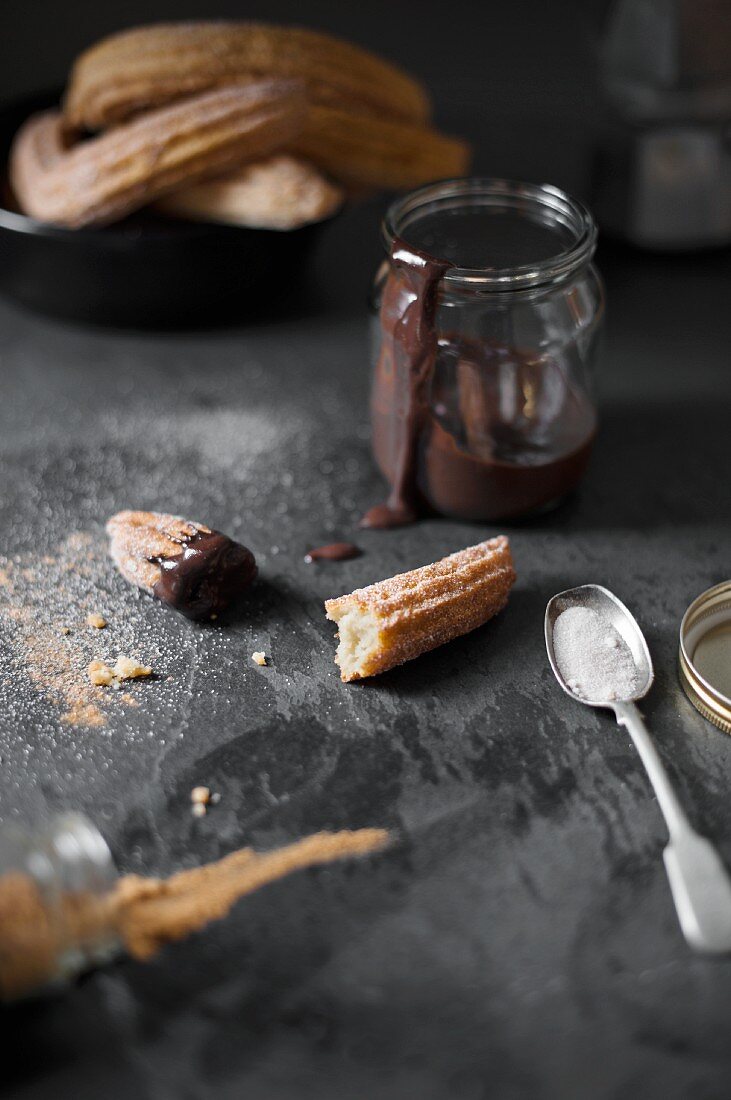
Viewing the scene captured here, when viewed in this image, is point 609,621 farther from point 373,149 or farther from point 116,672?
point 373,149

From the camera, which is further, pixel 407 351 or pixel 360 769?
pixel 407 351

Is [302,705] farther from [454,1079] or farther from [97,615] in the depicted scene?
[454,1079]

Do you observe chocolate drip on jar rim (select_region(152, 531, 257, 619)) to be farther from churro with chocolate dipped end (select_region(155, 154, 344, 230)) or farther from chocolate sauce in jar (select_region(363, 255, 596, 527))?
churro with chocolate dipped end (select_region(155, 154, 344, 230))

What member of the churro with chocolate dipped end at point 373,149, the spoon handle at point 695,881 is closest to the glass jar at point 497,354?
the churro with chocolate dipped end at point 373,149

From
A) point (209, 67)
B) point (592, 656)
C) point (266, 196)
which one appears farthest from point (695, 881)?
point (209, 67)

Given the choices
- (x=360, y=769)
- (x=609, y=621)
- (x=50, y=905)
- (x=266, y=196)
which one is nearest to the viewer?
(x=50, y=905)

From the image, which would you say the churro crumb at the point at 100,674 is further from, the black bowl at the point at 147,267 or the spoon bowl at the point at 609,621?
the black bowl at the point at 147,267

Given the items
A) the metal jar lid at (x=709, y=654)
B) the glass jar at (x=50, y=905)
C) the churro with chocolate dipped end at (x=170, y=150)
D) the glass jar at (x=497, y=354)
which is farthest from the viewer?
the churro with chocolate dipped end at (x=170, y=150)
